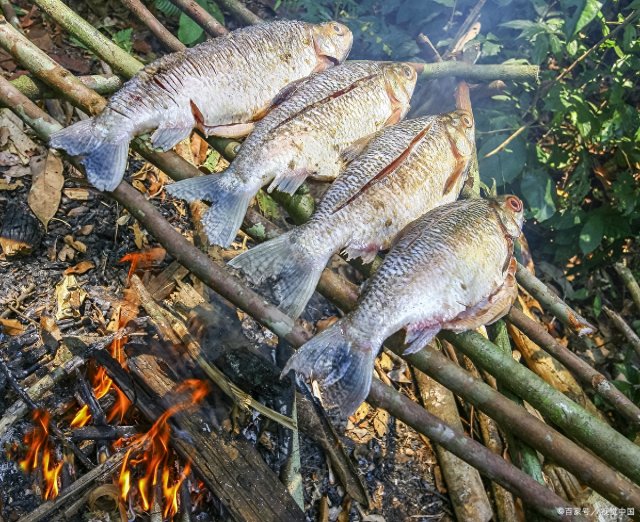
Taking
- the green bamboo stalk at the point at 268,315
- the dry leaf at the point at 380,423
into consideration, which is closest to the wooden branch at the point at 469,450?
the green bamboo stalk at the point at 268,315

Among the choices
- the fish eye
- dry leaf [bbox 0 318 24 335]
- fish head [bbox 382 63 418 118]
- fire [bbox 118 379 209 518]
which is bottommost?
dry leaf [bbox 0 318 24 335]

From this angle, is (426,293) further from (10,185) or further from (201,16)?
(10,185)

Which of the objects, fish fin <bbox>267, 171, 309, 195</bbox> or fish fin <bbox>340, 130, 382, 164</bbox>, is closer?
fish fin <bbox>267, 171, 309, 195</bbox>

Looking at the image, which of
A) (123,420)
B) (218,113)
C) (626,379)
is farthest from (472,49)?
(123,420)

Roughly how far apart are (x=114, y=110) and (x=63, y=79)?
1.80ft

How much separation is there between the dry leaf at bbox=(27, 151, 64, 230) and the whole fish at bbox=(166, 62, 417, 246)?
1907 mm

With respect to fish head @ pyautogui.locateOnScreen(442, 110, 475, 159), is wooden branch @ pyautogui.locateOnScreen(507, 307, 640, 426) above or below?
below

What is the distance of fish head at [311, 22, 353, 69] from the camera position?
351cm

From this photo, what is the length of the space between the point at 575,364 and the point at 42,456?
2.93m

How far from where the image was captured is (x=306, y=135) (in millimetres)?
2979

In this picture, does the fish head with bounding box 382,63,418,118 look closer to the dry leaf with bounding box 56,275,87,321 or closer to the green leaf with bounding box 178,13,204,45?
the dry leaf with bounding box 56,275,87,321

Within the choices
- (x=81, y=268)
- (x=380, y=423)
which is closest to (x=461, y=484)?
(x=380, y=423)

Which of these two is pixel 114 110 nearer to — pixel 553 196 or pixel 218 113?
pixel 218 113

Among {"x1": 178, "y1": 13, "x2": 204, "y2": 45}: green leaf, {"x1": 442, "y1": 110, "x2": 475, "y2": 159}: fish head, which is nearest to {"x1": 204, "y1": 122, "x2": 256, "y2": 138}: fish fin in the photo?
{"x1": 442, "y1": 110, "x2": 475, "y2": 159}: fish head
